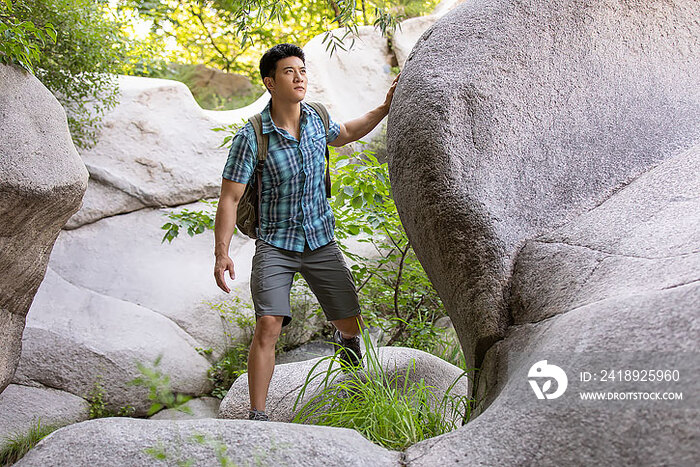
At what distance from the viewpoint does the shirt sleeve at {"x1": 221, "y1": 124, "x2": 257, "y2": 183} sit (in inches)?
144

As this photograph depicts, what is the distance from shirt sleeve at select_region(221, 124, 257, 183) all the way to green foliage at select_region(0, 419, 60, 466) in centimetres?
209

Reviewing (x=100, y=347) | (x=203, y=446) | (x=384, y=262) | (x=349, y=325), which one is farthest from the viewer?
(x=100, y=347)

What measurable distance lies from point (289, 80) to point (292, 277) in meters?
1.09

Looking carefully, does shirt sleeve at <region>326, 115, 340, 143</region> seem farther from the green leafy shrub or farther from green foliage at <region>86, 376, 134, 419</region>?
the green leafy shrub

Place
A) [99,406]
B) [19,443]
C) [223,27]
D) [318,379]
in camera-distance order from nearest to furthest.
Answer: [318,379], [19,443], [99,406], [223,27]

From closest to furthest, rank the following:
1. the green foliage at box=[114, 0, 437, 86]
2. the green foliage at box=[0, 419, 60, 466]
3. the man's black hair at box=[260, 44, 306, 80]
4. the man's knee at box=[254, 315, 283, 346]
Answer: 1. the man's knee at box=[254, 315, 283, 346]
2. the man's black hair at box=[260, 44, 306, 80]
3. the green foliage at box=[0, 419, 60, 466]
4. the green foliage at box=[114, 0, 437, 86]

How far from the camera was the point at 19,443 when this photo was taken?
457 centimetres

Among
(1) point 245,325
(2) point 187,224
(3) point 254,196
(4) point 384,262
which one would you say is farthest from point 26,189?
(1) point 245,325

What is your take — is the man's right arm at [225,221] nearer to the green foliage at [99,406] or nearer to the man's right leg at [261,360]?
the man's right leg at [261,360]

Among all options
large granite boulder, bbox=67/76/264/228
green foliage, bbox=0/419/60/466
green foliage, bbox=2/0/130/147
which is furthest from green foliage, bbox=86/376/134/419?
green foliage, bbox=2/0/130/147

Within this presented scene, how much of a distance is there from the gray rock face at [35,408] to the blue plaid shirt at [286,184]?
2.63 m

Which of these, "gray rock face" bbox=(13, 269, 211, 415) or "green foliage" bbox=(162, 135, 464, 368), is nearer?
"green foliage" bbox=(162, 135, 464, 368)

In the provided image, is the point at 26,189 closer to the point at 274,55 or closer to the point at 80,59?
the point at 274,55

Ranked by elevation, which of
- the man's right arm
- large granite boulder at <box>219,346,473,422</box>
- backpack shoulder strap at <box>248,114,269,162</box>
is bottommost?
large granite boulder at <box>219,346,473,422</box>
